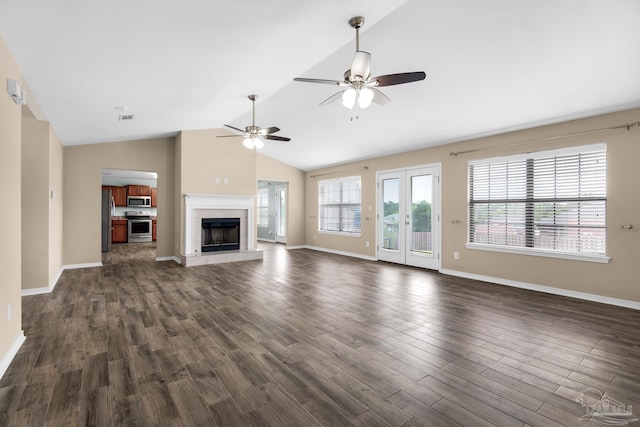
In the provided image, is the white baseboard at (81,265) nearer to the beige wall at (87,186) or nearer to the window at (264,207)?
the beige wall at (87,186)

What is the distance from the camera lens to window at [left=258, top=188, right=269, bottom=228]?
1158cm

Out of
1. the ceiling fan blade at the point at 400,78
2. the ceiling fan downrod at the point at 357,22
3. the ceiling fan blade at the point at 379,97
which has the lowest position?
the ceiling fan blade at the point at 379,97

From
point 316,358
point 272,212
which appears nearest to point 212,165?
point 272,212

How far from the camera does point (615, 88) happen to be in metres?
3.46

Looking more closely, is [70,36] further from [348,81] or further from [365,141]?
[365,141]

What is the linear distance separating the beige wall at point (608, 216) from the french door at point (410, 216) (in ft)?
0.66

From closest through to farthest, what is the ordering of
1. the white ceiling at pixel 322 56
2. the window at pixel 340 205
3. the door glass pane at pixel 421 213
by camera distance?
the white ceiling at pixel 322 56 < the door glass pane at pixel 421 213 < the window at pixel 340 205

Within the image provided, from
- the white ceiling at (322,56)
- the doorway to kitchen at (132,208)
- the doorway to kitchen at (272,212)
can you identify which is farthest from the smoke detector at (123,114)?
the doorway to kitchen at (132,208)

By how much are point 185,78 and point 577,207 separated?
5.52 m

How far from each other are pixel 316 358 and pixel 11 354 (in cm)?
244

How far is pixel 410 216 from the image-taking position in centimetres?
647

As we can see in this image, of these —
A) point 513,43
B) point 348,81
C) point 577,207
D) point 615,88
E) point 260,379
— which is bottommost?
point 260,379

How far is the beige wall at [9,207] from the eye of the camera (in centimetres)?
224

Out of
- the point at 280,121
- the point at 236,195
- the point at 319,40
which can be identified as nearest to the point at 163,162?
the point at 236,195
